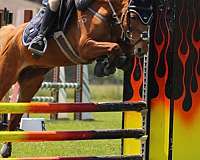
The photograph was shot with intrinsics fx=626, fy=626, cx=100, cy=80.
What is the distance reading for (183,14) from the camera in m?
5.46

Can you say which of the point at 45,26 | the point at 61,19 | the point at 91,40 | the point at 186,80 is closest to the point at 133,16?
the point at 91,40

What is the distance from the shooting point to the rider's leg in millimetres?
6121

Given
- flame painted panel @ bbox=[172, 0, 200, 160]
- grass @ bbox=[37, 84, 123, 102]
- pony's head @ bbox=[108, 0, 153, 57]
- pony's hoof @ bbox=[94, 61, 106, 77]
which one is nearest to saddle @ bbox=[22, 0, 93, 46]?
pony's head @ bbox=[108, 0, 153, 57]

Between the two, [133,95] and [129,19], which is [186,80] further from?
[133,95]

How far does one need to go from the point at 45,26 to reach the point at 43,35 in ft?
0.30

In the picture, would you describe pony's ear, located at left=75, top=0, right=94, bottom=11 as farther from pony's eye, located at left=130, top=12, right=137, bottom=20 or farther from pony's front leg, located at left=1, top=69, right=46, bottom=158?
pony's front leg, located at left=1, top=69, right=46, bottom=158

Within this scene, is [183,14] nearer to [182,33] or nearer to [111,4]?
[182,33]

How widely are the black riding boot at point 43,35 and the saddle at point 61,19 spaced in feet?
0.17

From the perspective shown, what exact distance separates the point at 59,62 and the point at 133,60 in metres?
0.75

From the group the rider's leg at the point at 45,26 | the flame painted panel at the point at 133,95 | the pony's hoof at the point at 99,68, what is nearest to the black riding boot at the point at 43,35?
the rider's leg at the point at 45,26

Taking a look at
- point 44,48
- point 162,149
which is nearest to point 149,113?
point 162,149

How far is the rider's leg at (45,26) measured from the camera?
6.12m

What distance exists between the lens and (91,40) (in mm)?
5738

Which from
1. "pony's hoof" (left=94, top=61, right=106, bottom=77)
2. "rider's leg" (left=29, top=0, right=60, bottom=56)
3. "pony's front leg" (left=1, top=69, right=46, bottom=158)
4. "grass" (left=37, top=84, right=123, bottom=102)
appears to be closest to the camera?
"pony's hoof" (left=94, top=61, right=106, bottom=77)
